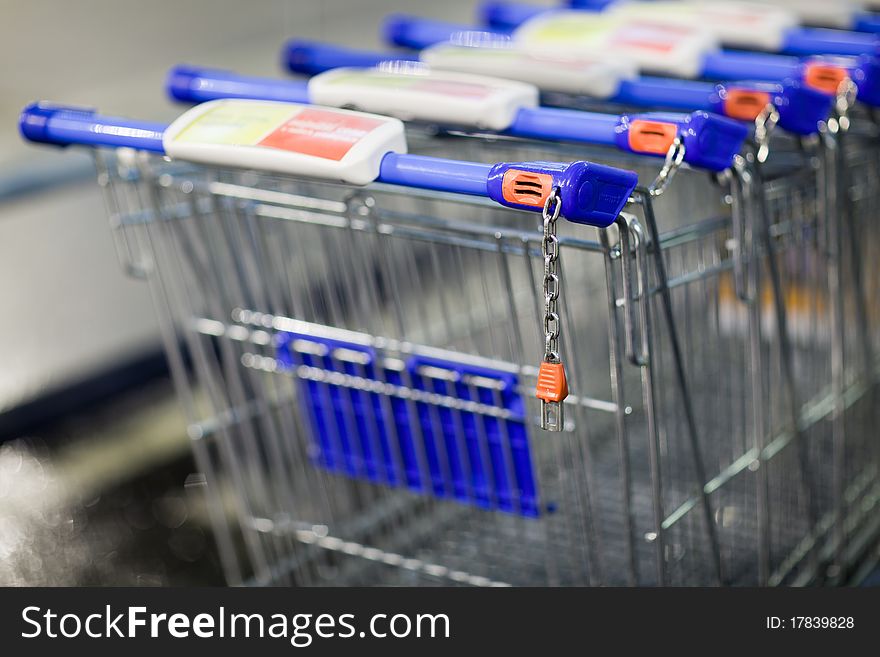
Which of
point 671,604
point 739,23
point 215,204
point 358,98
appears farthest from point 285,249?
point 739,23

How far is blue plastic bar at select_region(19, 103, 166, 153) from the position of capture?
1.56 metres

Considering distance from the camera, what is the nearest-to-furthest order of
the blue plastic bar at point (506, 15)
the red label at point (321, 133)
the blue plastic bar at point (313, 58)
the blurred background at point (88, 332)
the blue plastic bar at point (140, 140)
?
the blue plastic bar at point (140, 140), the red label at point (321, 133), the blue plastic bar at point (313, 58), the blue plastic bar at point (506, 15), the blurred background at point (88, 332)

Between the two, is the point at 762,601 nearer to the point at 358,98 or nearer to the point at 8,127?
the point at 358,98

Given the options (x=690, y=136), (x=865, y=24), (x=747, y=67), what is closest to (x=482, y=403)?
(x=690, y=136)

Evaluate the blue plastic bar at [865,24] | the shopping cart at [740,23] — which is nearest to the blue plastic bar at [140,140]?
the shopping cart at [740,23]

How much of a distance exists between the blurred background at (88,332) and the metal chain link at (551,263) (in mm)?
1482

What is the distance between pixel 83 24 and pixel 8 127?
1.17 feet

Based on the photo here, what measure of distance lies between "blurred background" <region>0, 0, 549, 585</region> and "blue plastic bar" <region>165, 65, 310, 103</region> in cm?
113

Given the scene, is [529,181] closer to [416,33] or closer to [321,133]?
[321,133]

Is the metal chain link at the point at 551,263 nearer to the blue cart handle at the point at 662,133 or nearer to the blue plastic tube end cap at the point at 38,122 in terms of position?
the blue cart handle at the point at 662,133

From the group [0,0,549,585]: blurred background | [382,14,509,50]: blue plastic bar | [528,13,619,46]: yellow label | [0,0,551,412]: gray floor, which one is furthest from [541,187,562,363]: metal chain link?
[0,0,551,412]: gray floor

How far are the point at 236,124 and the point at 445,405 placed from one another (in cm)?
51

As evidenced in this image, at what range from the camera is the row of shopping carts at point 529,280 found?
142cm

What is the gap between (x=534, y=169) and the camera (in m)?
1.23
